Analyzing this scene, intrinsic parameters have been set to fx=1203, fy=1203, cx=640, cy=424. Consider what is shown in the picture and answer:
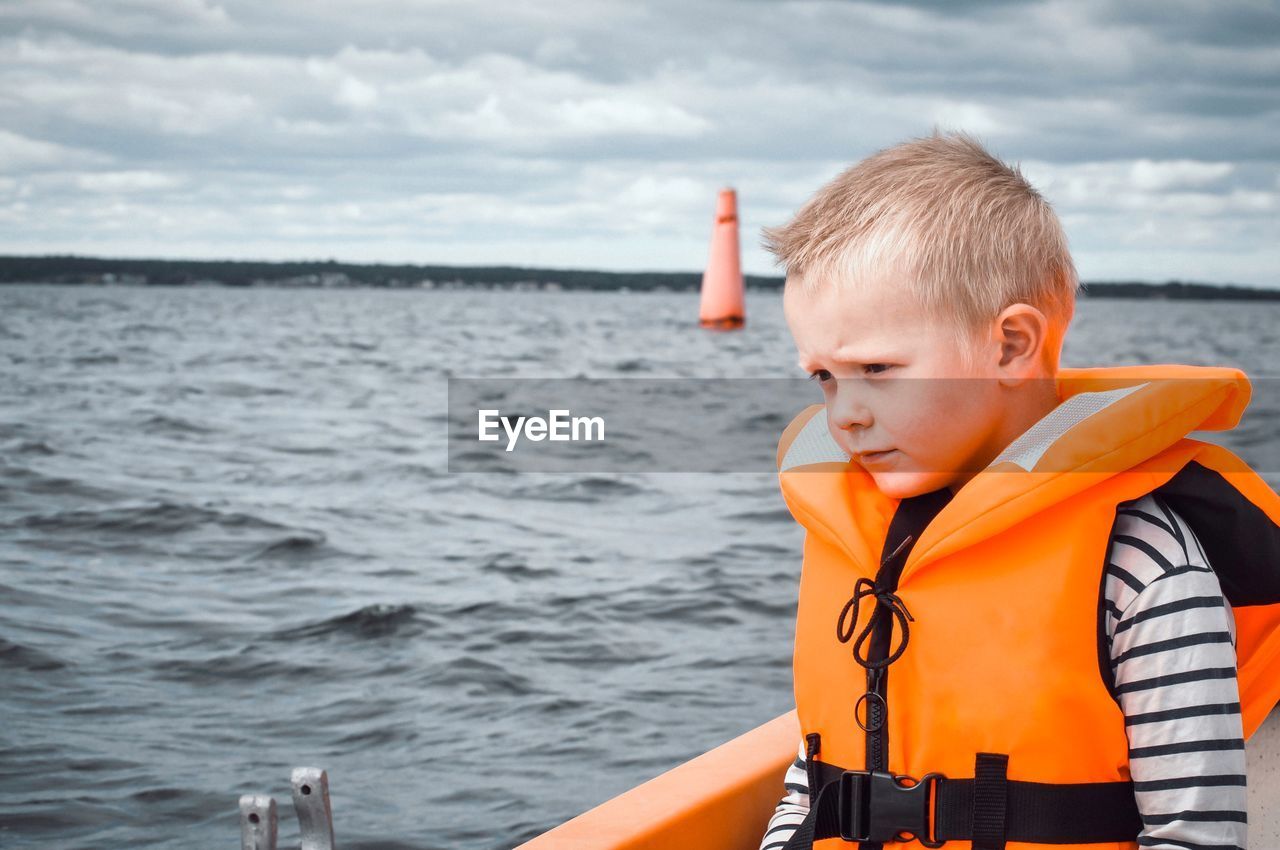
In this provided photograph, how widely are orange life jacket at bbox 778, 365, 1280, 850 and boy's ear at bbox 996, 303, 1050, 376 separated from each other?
6cm

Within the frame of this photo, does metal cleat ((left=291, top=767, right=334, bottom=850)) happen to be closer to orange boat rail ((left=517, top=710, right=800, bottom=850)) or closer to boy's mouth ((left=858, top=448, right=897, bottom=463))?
orange boat rail ((left=517, top=710, right=800, bottom=850))

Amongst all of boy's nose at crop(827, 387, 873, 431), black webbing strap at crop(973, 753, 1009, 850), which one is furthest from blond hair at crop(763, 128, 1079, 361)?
black webbing strap at crop(973, 753, 1009, 850)

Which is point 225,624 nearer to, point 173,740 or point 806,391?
point 173,740

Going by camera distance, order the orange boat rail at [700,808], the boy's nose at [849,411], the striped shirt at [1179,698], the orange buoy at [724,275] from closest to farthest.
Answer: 1. the striped shirt at [1179,698]
2. the boy's nose at [849,411]
3. the orange boat rail at [700,808]
4. the orange buoy at [724,275]

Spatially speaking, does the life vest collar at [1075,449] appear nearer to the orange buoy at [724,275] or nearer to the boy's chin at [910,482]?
the boy's chin at [910,482]

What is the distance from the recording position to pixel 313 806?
4.52ft

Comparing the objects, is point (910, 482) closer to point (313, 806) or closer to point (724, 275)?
point (313, 806)

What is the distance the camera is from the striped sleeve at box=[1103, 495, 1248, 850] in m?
1.05

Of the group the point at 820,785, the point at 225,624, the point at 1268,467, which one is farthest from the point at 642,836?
the point at 1268,467

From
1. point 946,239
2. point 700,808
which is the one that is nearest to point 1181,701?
point 946,239

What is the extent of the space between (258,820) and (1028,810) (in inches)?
32.0

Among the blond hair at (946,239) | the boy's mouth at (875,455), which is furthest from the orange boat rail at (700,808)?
the blond hair at (946,239)

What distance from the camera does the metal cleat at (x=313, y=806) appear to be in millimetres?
1365

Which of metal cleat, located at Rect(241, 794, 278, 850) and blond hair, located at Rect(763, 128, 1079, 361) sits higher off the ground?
blond hair, located at Rect(763, 128, 1079, 361)
